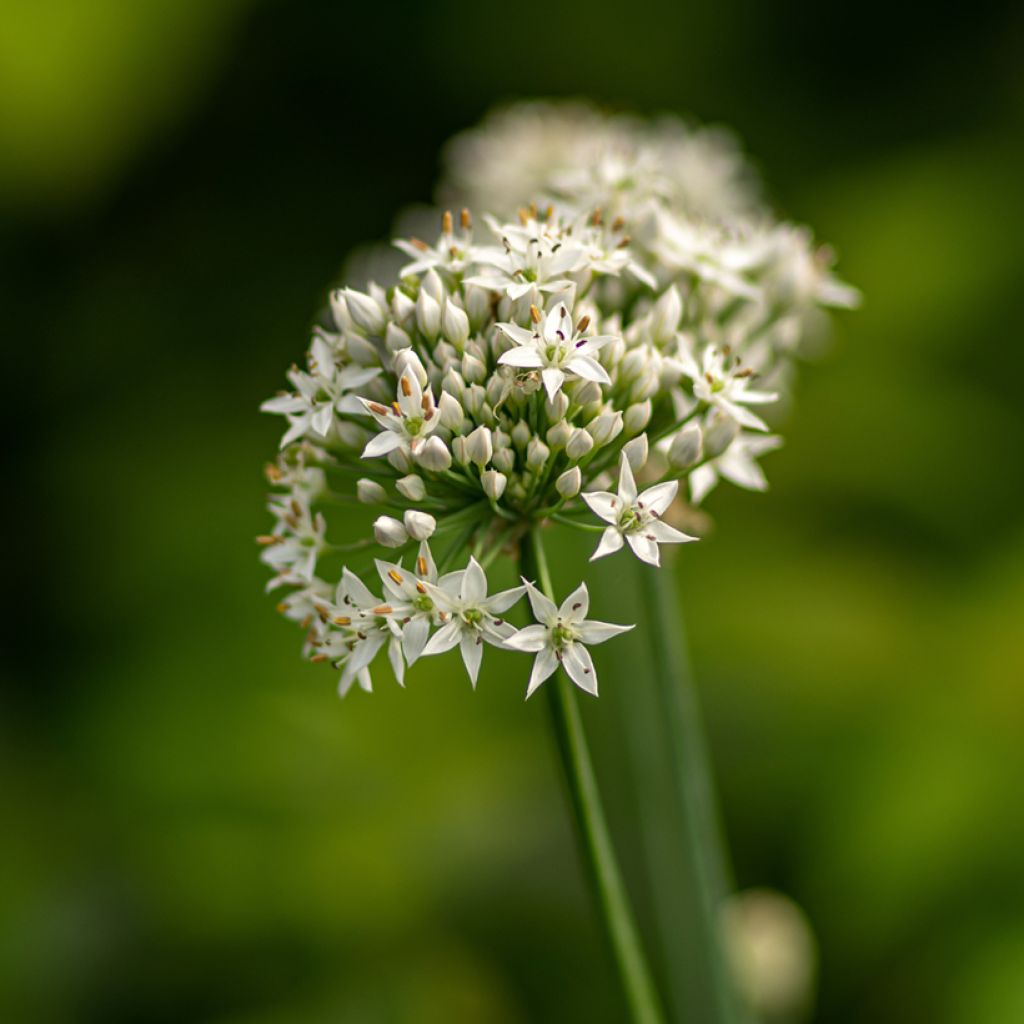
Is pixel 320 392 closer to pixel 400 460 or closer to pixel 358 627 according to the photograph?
pixel 400 460

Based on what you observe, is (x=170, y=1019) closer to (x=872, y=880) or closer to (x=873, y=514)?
(x=872, y=880)

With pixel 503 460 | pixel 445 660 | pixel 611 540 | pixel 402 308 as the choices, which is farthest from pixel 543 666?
pixel 445 660

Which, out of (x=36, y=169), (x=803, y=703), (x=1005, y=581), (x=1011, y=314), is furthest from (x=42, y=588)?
(x=1011, y=314)

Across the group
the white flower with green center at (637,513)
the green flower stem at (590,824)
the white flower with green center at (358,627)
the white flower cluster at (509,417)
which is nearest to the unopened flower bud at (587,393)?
the white flower cluster at (509,417)

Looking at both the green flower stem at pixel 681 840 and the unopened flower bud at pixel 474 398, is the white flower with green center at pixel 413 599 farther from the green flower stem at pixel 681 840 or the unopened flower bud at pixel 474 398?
the green flower stem at pixel 681 840

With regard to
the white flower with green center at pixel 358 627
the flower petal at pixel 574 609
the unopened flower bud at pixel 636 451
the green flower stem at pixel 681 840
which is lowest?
the green flower stem at pixel 681 840

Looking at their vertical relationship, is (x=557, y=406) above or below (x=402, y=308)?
below

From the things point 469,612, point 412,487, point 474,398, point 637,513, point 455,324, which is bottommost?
point 469,612
